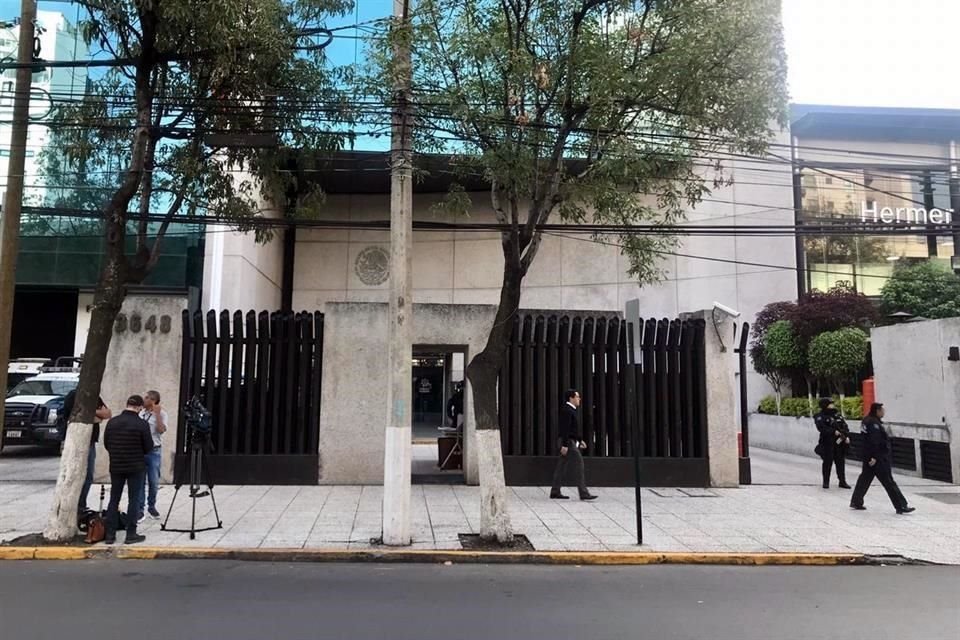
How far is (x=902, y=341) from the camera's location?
47.9 ft

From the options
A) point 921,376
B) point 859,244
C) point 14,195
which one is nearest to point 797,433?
point 921,376

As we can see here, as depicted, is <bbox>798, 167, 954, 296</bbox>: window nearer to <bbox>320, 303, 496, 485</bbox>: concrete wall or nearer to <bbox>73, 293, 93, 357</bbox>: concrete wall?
<bbox>320, 303, 496, 485</bbox>: concrete wall

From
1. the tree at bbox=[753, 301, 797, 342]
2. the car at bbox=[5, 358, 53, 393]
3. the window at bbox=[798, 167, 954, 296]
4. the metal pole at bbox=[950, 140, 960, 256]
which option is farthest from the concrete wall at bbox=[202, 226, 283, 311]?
the metal pole at bbox=[950, 140, 960, 256]

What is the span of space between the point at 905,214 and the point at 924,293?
6563 millimetres

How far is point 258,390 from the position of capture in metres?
12.1

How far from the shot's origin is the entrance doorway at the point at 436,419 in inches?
535

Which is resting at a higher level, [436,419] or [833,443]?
[833,443]

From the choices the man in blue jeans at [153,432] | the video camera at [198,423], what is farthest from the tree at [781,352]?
the man in blue jeans at [153,432]

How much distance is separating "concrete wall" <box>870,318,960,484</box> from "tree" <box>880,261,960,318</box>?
5.71 metres

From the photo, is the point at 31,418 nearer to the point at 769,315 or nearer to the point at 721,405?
the point at 721,405

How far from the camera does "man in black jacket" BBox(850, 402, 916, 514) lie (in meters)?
9.91

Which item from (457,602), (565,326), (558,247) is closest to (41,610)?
(457,602)

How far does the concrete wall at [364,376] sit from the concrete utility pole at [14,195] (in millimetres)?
4692

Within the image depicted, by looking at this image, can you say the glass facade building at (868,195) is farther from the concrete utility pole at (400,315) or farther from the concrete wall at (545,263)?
the concrete utility pole at (400,315)
